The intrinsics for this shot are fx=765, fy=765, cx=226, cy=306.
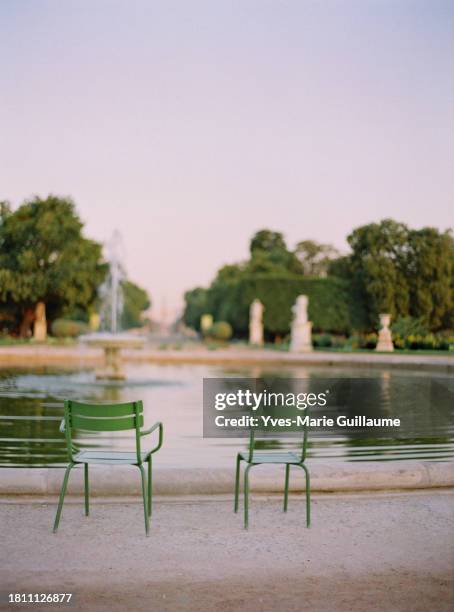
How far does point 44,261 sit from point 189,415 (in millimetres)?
14187

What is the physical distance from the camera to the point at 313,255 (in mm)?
69312

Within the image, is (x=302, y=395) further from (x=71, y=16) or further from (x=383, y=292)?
(x=71, y=16)

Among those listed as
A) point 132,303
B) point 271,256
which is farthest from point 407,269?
point 132,303

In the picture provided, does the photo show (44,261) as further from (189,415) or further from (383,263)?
(189,415)

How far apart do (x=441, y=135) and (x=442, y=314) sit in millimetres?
4520

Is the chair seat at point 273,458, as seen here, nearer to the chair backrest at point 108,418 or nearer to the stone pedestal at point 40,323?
the chair backrest at point 108,418

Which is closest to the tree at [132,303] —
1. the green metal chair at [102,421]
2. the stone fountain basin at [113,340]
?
the stone fountain basin at [113,340]

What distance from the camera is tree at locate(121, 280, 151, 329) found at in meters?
88.7

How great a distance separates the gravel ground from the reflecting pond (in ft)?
7.83

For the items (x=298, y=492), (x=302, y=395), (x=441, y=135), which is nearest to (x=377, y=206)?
(x=441, y=135)

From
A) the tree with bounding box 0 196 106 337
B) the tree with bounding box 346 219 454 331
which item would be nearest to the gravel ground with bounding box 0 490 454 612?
the tree with bounding box 346 219 454 331

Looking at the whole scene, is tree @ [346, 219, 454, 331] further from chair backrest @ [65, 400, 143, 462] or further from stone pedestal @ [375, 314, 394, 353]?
chair backrest @ [65, 400, 143, 462]

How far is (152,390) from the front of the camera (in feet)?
51.1

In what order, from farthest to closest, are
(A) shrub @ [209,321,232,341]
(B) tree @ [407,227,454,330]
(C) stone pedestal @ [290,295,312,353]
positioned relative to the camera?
(A) shrub @ [209,321,232,341]
(C) stone pedestal @ [290,295,312,353]
(B) tree @ [407,227,454,330]
